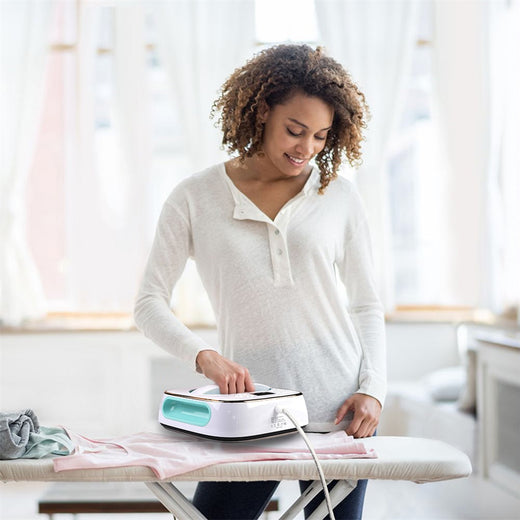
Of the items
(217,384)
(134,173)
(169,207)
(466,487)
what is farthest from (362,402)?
(134,173)

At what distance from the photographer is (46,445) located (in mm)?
1158

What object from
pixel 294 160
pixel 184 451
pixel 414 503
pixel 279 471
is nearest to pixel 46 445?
pixel 184 451

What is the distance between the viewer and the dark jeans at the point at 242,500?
51.9 inches

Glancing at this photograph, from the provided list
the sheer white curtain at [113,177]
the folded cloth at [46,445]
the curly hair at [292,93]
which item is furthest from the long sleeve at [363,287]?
the sheer white curtain at [113,177]

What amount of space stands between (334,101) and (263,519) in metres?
1.81

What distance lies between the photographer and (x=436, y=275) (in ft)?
13.9

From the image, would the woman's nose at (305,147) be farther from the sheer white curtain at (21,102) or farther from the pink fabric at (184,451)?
the sheer white curtain at (21,102)

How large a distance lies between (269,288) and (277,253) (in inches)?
2.5

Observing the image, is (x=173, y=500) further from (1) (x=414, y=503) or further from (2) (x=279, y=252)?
(1) (x=414, y=503)

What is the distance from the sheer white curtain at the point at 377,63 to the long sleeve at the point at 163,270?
8.93ft

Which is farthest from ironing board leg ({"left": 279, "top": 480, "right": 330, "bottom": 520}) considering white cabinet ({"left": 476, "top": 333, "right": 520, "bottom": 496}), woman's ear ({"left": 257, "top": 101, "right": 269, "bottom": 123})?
white cabinet ({"left": 476, "top": 333, "right": 520, "bottom": 496})

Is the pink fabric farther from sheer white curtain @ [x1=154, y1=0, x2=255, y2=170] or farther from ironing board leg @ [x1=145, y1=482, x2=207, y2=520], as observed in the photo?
sheer white curtain @ [x1=154, y1=0, x2=255, y2=170]

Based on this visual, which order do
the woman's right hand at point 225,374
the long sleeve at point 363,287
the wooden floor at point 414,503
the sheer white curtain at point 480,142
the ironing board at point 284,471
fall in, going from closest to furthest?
the ironing board at point 284,471
the woman's right hand at point 225,374
the long sleeve at point 363,287
the wooden floor at point 414,503
the sheer white curtain at point 480,142

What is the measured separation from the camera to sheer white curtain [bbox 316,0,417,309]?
4023mm
